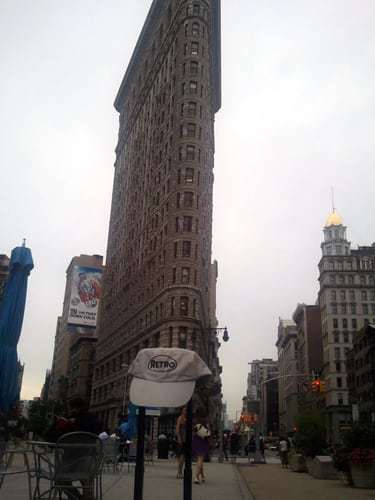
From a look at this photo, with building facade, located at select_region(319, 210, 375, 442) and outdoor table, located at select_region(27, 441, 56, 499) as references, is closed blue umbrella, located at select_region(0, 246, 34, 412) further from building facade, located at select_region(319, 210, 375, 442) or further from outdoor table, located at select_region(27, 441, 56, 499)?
building facade, located at select_region(319, 210, 375, 442)

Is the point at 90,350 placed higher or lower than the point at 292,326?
lower

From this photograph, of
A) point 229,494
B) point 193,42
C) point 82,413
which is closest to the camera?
point 82,413

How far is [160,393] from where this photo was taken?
719 cm

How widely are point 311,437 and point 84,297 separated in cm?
5274

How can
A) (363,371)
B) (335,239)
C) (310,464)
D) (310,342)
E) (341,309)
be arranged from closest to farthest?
(310,464) < (363,371) < (341,309) < (310,342) < (335,239)

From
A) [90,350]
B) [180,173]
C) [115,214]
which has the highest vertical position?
[115,214]

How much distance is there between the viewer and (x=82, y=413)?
9.05 m

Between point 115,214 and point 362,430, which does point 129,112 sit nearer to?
point 115,214

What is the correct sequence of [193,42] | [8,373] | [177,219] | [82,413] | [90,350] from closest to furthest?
1. [82,413]
2. [8,373]
3. [177,219]
4. [193,42]
5. [90,350]

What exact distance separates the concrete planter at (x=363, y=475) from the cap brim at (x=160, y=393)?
10.7 m

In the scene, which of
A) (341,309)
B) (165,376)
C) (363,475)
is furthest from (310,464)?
(341,309)

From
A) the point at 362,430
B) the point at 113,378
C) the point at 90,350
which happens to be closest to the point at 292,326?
the point at 90,350

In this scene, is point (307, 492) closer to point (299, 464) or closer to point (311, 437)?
point (311, 437)

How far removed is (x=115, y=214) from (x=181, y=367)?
9447 centimetres
